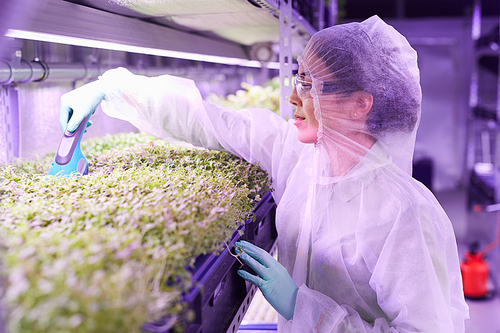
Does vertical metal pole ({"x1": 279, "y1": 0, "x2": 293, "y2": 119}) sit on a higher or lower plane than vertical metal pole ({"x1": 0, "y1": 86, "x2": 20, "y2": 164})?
higher

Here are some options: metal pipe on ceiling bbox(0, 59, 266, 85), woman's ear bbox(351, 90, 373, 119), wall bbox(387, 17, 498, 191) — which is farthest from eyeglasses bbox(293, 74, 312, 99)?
wall bbox(387, 17, 498, 191)

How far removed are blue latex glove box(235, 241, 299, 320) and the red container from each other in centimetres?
267

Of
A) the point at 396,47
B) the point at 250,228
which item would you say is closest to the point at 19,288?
the point at 250,228

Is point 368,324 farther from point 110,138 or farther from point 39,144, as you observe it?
point 39,144

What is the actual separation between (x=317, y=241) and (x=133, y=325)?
2.36ft

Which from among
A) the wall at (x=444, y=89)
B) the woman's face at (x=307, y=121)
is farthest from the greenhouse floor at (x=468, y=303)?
the woman's face at (x=307, y=121)

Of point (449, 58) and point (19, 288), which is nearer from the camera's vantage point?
point (19, 288)

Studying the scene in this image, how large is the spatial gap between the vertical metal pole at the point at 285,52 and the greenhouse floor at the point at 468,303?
95 centimetres

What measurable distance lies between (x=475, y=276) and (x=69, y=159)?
321cm

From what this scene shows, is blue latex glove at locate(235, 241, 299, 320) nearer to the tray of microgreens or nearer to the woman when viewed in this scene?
the woman

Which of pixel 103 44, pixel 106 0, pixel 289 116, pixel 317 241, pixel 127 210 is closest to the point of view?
pixel 127 210

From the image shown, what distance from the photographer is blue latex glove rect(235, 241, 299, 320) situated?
943 mm

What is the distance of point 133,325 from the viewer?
45 cm

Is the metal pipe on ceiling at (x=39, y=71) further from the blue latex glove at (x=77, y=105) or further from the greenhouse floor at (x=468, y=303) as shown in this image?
the greenhouse floor at (x=468, y=303)
